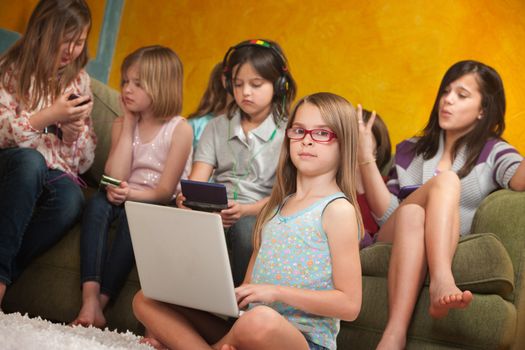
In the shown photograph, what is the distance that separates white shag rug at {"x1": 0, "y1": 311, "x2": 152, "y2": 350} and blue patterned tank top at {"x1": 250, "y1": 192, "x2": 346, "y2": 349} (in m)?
0.31

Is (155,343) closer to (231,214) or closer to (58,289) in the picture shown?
(231,214)

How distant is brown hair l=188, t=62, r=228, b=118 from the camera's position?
2.79 metres

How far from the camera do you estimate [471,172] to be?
2.28 m

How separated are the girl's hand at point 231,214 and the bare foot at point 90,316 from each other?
0.41 meters

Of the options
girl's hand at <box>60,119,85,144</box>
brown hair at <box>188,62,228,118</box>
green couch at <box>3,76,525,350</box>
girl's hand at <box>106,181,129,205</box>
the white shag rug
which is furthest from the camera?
brown hair at <box>188,62,228,118</box>

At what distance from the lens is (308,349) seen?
1.53 m

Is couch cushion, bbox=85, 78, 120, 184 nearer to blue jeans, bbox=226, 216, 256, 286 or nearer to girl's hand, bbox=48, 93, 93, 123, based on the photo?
girl's hand, bbox=48, 93, 93, 123

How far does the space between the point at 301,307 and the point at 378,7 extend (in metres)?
1.78

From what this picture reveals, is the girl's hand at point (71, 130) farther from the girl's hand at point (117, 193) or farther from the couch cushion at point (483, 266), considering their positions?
the couch cushion at point (483, 266)

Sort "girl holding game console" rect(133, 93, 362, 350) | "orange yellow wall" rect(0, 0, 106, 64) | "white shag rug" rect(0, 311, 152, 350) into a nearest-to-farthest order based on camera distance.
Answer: "white shag rug" rect(0, 311, 152, 350) → "girl holding game console" rect(133, 93, 362, 350) → "orange yellow wall" rect(0, 0, 106, 64)

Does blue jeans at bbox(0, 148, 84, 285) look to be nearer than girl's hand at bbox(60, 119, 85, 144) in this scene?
Yes

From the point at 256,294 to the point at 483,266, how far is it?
63 cm

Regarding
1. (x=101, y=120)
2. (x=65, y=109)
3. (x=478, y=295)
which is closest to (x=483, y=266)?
(x=478, y=295)

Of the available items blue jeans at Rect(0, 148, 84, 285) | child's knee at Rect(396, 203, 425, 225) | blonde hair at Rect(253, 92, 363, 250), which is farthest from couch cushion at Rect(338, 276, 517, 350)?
blue jeans at Rect(0, 148, 84, 285)
